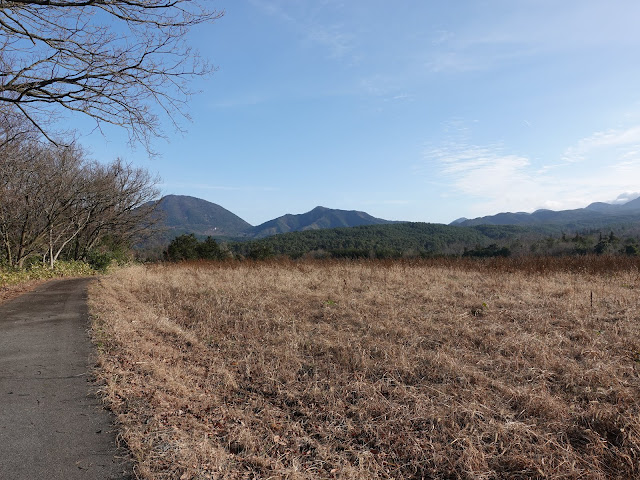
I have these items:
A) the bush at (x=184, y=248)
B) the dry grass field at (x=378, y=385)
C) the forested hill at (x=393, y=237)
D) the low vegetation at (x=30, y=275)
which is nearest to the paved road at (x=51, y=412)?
the dry grass field at (x=378, y=385)

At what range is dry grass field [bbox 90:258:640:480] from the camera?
2.76m

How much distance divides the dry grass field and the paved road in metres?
0.19

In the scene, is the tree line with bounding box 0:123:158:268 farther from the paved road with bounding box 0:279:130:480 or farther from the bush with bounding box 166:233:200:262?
the paved road with bounding box 0:279:130:480

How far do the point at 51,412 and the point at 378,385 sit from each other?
302cm

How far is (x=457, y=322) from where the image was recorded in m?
6.32

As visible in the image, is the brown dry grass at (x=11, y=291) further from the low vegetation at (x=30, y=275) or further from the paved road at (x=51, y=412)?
the paved road at (x=51, y=412)

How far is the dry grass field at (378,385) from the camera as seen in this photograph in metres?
2.76

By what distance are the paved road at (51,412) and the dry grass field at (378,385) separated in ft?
0.63

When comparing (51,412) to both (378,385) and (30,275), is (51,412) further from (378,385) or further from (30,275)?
(30,275)

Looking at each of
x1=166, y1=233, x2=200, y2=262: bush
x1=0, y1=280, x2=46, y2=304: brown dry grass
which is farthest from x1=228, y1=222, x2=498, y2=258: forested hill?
x1=0, y1=280, x2=46, y2=304: brown dry grass

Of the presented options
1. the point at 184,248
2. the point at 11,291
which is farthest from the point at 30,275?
the point at 184,248

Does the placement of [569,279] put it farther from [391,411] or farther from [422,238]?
[422,238]

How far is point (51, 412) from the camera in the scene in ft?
10.6

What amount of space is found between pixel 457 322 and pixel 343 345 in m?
2.25
